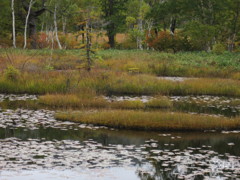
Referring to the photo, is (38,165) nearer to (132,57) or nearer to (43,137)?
(43,137)

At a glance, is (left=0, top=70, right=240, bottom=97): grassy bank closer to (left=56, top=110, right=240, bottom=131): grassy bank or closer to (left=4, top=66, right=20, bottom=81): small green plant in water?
(left=4, top=66, right=20, bottom=81): small green plant in water

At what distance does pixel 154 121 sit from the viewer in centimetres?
1658

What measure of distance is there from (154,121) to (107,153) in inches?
179

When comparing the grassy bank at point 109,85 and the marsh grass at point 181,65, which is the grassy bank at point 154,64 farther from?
the grassy bank at point 109,85

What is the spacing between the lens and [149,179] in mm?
10445

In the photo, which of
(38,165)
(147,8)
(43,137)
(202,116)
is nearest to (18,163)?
(38,165)

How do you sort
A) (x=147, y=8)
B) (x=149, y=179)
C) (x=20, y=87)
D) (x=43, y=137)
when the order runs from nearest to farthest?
1. (x=149, y=179)
2. (x=43, y=137)
3. (x=20, y=87)
4. (x=147, y=8)

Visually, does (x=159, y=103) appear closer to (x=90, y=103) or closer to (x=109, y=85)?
(x=90, y=103)

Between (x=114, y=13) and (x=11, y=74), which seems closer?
(x=11, y=74)

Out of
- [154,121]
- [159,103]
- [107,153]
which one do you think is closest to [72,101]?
[159,103]

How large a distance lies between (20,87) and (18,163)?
1430 centimetres

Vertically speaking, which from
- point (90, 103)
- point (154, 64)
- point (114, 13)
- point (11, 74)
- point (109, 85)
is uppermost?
point (114, 13)

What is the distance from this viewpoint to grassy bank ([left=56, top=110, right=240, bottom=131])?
16.3 m

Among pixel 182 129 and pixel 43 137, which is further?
pixel 182 129
